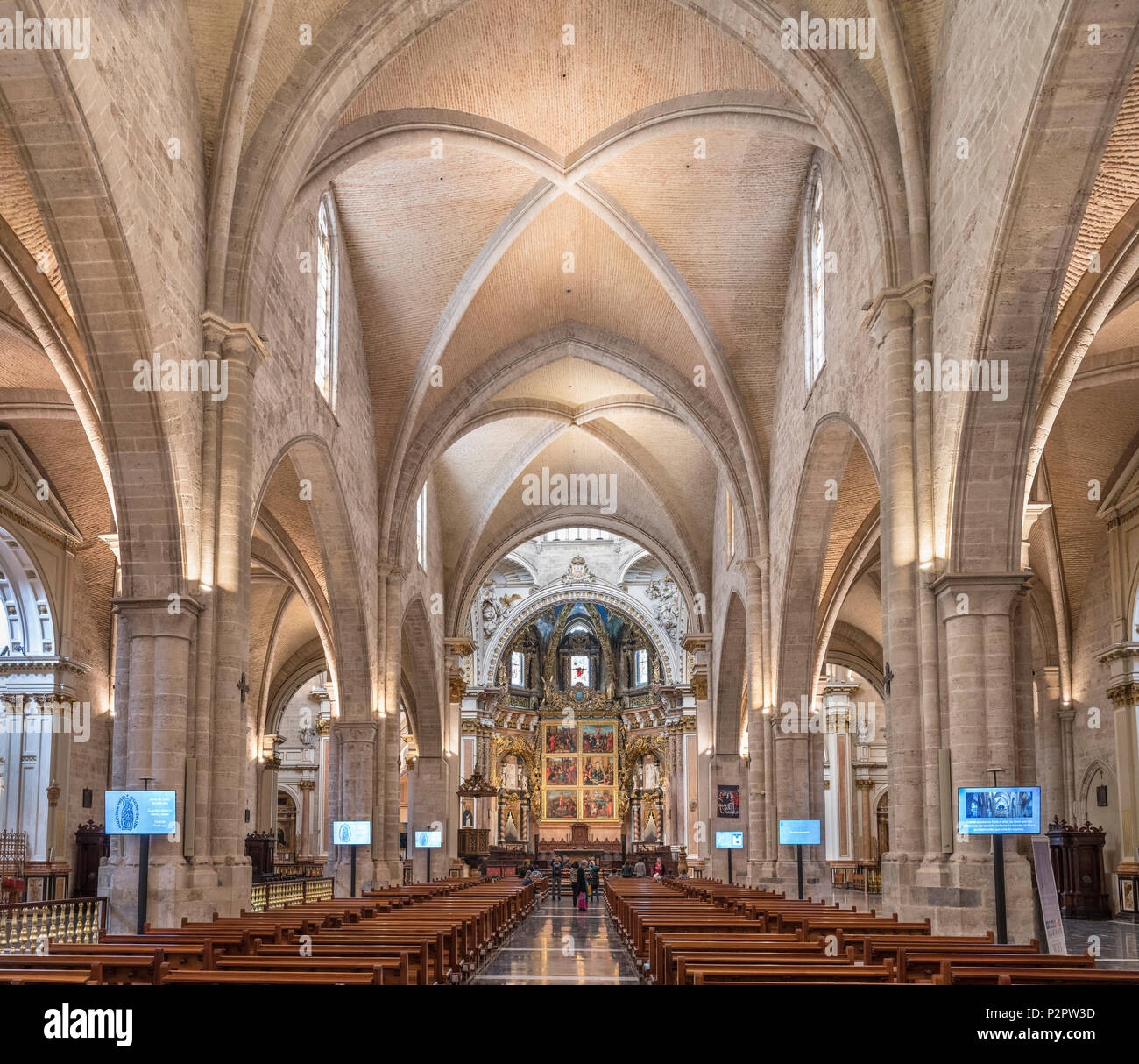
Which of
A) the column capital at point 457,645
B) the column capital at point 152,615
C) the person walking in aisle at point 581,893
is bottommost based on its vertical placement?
the person walking in aisle at point 581,893

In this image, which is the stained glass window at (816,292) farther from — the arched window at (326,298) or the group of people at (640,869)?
the group of people at (640,869)

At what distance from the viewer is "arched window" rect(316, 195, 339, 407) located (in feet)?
70.5

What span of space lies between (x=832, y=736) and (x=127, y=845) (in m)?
28.4

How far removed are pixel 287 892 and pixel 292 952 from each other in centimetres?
1525

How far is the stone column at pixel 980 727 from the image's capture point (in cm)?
1270

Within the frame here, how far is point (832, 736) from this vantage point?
39.1 metres

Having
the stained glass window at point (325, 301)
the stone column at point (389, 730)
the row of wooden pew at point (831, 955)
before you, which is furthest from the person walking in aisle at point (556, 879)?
the row of wooden pew at point (831, 955)

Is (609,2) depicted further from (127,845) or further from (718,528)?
(718,528)

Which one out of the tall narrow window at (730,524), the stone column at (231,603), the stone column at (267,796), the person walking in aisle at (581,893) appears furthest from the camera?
the stone column at (267,796)

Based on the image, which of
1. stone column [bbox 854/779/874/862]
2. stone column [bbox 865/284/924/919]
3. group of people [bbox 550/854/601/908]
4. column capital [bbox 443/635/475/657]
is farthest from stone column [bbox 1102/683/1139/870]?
column capital [bbox 443/635/475/657]

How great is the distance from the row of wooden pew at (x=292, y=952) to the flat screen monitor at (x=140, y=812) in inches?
47.3

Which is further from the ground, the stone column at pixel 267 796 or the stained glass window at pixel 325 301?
the stained glass window at pixel 325 301

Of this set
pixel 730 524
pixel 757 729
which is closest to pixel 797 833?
pixel 757 729

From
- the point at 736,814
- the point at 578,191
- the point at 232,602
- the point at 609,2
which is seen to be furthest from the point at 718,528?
the point at 232,602
